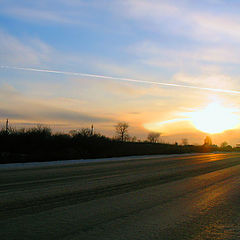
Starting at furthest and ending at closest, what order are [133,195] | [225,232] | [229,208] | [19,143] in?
[19,143], [133,195], [229,208], [225,232]

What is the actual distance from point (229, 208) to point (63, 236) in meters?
4.84

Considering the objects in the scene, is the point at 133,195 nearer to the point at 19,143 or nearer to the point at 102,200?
the point at 102,200

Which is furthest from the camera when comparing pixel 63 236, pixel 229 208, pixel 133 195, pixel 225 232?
pixel 133 195

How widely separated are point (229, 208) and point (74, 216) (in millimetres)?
4116

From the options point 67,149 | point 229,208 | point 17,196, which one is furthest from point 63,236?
point 67,149

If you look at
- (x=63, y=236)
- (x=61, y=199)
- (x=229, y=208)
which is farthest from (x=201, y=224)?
(x=61, y=199)

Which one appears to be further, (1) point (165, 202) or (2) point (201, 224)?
(1) point (165, 202)

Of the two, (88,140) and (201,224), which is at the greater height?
(88,140)

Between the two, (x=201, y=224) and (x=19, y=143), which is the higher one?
(x=19, y=143)

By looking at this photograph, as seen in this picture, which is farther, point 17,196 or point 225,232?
point 17,196

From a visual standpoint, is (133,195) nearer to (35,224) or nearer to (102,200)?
(102,200)

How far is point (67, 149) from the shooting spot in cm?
3944

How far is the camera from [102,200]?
9.33 meters

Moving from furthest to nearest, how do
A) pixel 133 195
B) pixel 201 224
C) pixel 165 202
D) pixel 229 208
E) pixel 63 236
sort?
1. pixel 133 195
2. pixel 165 202
3. pixel 229 208
4. pixel 201 224
5. pixel 63 236
